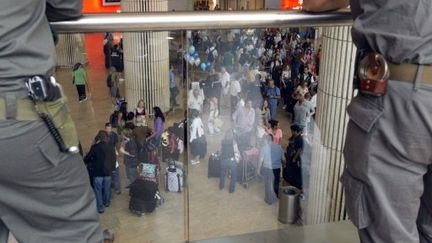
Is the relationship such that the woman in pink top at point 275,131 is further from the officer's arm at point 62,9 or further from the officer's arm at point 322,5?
the officer's arm at point 62,9

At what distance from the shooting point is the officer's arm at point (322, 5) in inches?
78.2

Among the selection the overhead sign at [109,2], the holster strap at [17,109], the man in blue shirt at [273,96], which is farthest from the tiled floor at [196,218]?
the overhead sign at [109,2]

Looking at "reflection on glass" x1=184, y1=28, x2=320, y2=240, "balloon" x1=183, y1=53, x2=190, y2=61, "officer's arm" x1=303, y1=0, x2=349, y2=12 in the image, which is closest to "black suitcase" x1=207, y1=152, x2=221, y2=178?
"reflection on glass" x1=184, y1=28, x2=320, y2=240

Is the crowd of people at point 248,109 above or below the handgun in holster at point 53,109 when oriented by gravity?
below

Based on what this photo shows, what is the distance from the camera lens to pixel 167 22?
192cm

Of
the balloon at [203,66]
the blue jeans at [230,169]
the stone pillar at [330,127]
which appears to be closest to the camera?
the balloon at [203,66]

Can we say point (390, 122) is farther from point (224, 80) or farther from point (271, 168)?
point (224, 80)

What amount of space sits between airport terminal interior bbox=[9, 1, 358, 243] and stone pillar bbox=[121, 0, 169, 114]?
0.10 feet

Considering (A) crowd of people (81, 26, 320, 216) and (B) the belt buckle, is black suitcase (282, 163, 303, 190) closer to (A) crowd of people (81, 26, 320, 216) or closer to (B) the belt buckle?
(A) crowd of people (81, 26, 320, 216)

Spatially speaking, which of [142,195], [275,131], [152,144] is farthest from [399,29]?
[275,131]

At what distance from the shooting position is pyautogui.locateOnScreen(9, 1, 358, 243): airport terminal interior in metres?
2.52

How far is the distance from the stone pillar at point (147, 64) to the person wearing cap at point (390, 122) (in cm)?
98

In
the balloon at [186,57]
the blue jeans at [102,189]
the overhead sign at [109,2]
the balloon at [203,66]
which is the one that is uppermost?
the balloon at [186,57]

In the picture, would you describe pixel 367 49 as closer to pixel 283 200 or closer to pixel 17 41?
pixel 17 41
